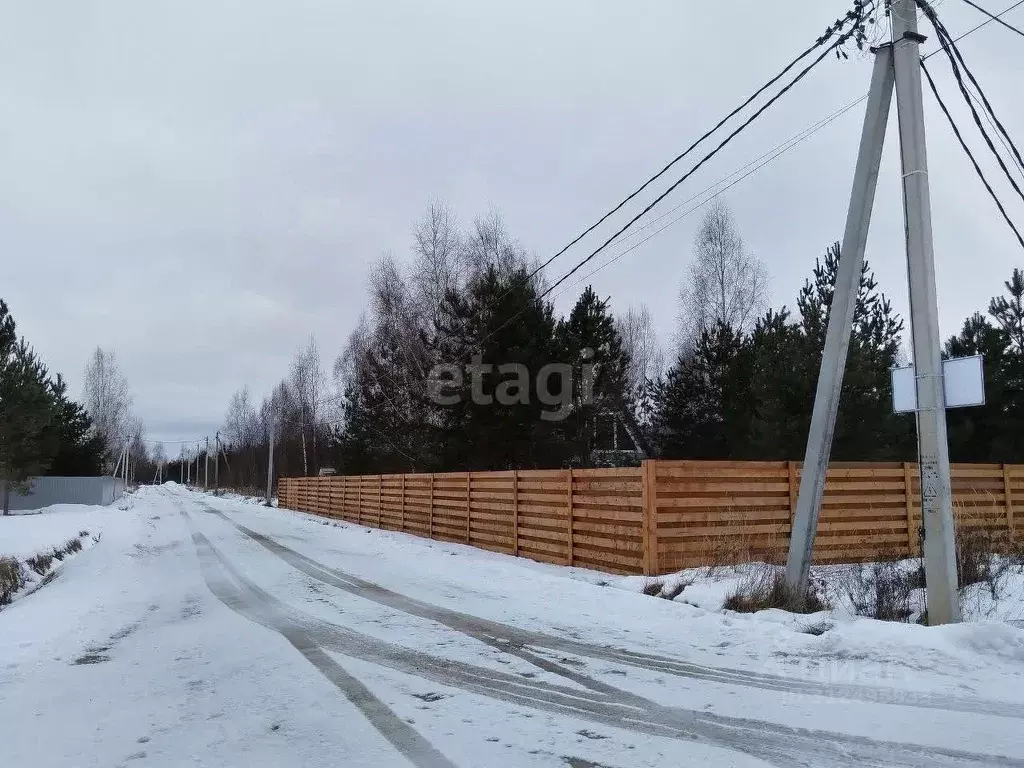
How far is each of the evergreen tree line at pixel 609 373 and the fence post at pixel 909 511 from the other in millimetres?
7305

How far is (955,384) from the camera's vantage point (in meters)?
6.52

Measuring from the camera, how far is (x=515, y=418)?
22750 mm

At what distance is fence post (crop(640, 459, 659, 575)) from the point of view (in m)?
9.18

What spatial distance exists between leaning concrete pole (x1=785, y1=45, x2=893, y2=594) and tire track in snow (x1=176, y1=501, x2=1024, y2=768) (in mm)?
3707

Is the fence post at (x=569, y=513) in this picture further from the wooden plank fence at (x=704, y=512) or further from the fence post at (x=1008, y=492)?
the fence post at (x=1008, y=492)

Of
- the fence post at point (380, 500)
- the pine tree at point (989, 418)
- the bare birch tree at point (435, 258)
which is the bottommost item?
the fence post at point (380, 500)

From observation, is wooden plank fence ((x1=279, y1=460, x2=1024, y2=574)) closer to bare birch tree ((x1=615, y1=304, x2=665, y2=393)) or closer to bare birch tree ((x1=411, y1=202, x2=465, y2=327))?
bare birch tree ((x1=411, y1=202, x2=465, y2=327))

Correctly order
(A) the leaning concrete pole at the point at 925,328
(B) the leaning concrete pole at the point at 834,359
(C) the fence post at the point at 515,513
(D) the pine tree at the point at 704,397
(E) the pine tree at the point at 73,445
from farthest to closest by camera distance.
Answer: (E) the pine tree at the point at 73,445
(D) the pine tree at the point at 704,397
(C) the fence post at the point at 515,513
(B) the leaning concrete pole at the point at 834,359
(A) the leaning concrete pole at the point at 925,328

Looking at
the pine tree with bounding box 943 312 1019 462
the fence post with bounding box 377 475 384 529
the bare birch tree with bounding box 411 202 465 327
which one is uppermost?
the bare birch tree with bounding box 411 202 465 327

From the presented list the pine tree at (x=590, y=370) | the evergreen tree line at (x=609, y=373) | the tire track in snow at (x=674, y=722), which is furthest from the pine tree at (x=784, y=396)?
the tire track in snow at (x=674, y=722)

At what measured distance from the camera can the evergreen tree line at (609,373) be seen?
19.8 meters

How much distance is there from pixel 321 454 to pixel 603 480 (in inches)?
1905

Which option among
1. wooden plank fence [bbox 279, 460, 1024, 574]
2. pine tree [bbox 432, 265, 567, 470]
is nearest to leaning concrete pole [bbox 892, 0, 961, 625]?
wooden plank fence [bbox 279, 460, 1024, 574]

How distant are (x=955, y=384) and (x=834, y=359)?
1.26 meters
